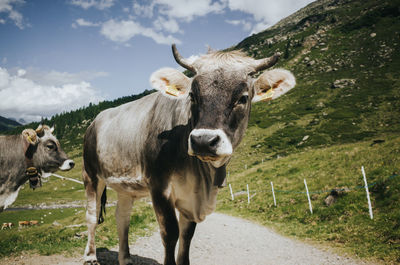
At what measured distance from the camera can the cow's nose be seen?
116 inches

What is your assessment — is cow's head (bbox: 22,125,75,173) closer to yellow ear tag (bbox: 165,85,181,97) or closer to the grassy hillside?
yellow ear tag (bbox: 165,85,181,97)

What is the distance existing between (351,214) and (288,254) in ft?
13.4

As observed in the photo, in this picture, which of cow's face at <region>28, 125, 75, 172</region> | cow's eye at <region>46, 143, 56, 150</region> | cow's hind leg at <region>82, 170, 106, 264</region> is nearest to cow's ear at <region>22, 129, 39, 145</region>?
cow's face at <region>28, 125, 75, 172</region>

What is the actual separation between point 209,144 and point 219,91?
0.79 m

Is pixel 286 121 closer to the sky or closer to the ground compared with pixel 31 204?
closer to the sky

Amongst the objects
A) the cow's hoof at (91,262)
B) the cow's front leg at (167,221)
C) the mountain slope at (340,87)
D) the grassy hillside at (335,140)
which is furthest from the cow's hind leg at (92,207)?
the mountain slope at (340,87)

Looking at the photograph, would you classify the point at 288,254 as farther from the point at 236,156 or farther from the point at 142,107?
the point at 236,156

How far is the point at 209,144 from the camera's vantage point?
295cm

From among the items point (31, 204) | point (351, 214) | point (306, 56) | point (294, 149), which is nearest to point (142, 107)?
point (351, 214)

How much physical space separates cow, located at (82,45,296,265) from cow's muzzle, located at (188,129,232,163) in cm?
1

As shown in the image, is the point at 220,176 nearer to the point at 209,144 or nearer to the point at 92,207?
the point at 209,144

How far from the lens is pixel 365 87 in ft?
236

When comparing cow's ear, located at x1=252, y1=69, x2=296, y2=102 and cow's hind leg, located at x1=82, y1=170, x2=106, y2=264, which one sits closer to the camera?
cow's ear, located at x1=252, y1=69, x2=296, y2=102

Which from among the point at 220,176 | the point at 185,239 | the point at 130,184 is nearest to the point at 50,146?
the point at 130,184
